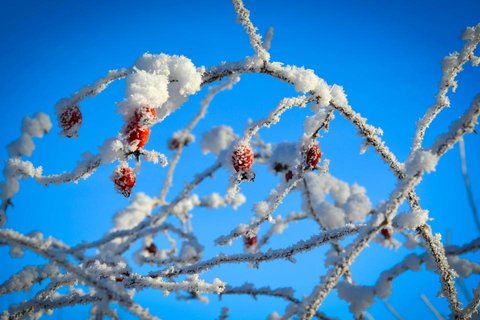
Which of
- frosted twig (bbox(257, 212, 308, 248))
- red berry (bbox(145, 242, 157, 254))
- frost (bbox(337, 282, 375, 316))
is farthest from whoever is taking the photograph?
red berry (bbox(145, 242, 157, 254))

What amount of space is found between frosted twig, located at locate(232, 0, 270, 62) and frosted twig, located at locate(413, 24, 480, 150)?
0.71m

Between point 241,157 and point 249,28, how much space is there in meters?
0.49

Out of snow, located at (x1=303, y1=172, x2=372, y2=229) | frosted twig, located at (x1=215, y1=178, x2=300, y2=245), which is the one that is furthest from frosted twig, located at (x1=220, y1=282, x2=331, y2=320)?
frosted twig, located at (x1=215, y1=178, x2=300, y2=245)

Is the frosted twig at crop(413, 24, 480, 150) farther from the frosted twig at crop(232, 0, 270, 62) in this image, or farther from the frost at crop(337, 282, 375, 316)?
the frost at crop(337, 282, 375, 316)

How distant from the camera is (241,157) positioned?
4.46 ft

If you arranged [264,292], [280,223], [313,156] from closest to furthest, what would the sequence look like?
[313,156] < [264,292] < [280,223]

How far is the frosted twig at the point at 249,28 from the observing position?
1.13m

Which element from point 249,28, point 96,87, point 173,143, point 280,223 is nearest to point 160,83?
point 96,87

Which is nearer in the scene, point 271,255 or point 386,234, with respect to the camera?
point 271,255

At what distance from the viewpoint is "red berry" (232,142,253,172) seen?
1359 millimetres

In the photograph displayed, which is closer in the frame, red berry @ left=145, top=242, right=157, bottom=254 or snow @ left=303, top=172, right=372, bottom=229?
snow @ left=303, top=172, right=372, bottom=229

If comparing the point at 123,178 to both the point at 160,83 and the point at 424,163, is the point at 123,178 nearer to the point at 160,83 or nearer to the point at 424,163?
the point at 160,83

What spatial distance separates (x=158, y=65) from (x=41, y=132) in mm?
1511

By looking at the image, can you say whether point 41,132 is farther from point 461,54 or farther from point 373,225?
point 461,54
